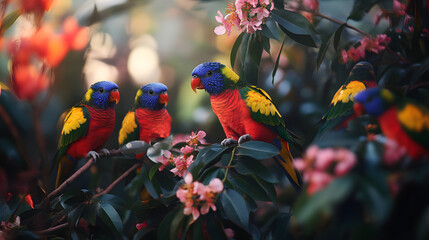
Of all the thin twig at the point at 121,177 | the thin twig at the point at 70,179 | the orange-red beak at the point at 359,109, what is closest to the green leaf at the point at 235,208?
the orange-red beak at the point at 359,109

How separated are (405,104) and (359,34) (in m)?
0.66

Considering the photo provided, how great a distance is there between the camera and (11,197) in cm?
117

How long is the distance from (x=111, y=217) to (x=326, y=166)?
70cm

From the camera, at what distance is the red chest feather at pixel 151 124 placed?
4.24 ft

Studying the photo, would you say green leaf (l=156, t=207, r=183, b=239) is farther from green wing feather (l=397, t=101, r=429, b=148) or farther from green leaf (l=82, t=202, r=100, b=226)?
green wing feather (l=397, t=101, r=429, b=148)

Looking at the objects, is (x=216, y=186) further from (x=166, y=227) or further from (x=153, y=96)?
(x=153, y=96)

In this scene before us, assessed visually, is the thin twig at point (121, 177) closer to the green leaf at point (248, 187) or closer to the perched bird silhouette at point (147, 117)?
the perched bird silhouette at point (147, 117)

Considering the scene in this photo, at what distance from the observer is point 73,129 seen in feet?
4.09

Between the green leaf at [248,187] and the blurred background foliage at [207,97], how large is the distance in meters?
0.07

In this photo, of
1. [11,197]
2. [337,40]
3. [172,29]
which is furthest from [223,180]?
[172,29]

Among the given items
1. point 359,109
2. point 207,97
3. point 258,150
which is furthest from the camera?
point 207,97

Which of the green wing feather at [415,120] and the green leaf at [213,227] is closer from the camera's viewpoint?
the green wing feather at [415,120]

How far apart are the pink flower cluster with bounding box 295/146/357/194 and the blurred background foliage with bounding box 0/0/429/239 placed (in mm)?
18

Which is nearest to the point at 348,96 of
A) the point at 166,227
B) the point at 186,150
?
the point at 186,150
